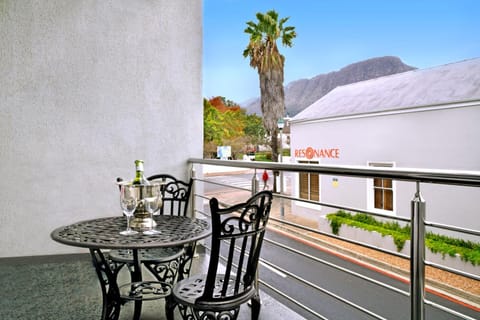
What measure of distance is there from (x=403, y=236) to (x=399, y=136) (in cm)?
290

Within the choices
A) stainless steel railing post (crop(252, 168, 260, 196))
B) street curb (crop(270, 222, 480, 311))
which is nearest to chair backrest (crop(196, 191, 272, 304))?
stainless steel railing post (crop(252, 168, 260, 196))

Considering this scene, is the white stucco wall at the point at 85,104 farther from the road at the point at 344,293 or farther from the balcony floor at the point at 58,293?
the road at the point at 344,293

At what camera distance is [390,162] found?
10.3 meters

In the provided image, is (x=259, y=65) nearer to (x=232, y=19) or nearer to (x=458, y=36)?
(x=232, y=19)

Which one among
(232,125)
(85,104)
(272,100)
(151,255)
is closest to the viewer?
(151,255)


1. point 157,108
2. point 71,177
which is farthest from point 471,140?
point 71,177

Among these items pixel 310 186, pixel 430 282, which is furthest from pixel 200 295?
pixel 310 186

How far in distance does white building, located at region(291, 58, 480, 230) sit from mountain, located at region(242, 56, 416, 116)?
324 centimetres

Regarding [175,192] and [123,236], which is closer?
[123,236]

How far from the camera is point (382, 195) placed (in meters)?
10.4

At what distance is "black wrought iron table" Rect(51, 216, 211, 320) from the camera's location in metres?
1.33

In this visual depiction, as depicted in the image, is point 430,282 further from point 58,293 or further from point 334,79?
point 334,79

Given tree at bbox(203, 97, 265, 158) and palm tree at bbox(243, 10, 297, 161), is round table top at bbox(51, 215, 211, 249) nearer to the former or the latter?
tree at bbox(203, 97, 265, 158)

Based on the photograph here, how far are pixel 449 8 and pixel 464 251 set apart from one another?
21.4 metres
